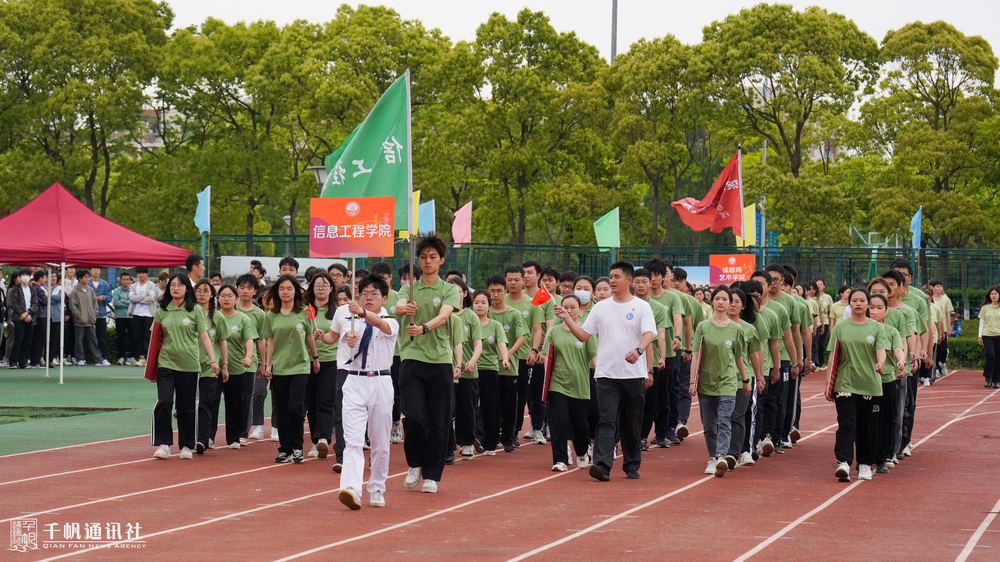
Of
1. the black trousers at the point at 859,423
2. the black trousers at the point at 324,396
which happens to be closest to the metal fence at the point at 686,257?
the black trousers at the point at 324,396

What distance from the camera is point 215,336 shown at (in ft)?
37.7

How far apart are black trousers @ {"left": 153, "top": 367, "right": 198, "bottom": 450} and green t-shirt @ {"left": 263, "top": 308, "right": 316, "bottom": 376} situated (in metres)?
0.83

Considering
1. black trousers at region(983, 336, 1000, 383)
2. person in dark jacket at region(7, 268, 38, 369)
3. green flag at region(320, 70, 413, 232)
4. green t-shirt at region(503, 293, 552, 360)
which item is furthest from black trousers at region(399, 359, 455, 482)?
person in dark jacket at region(7, 268, 38, 369)

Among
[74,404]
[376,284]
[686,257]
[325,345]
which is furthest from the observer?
[686,257]

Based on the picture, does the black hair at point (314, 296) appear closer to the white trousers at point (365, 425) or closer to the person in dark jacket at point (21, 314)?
the white trousers at point (365, 425)

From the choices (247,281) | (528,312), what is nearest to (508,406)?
(528,312)

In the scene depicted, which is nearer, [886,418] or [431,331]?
[431,331]

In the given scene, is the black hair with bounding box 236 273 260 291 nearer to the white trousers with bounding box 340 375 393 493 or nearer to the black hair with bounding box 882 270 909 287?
the white trousers with bounding box 340 375 393 493

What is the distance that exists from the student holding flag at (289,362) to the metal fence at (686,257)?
1232 cm

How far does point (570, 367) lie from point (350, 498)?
9.89 feet

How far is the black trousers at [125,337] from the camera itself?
951 inches

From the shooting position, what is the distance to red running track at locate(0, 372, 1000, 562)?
6.95 metres

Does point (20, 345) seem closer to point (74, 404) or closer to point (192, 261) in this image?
point (74, 404)

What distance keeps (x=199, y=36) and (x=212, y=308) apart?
29.8m
